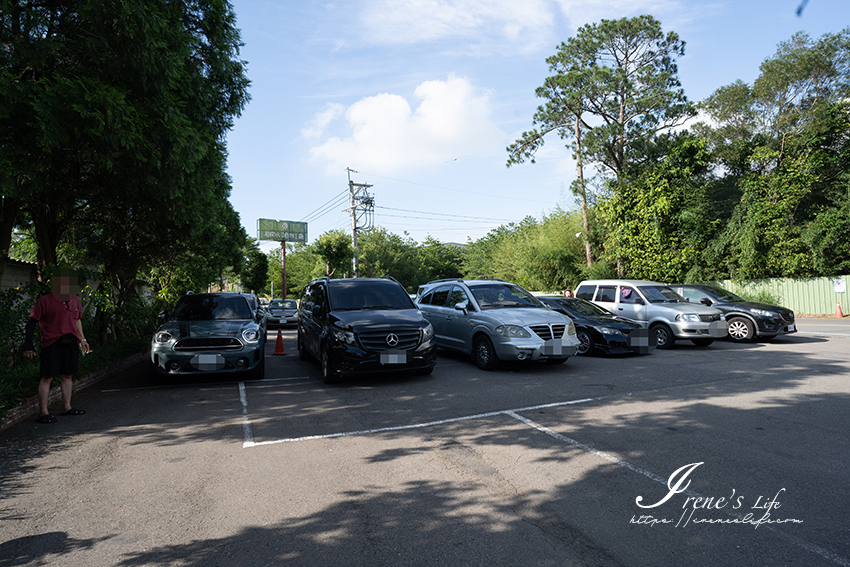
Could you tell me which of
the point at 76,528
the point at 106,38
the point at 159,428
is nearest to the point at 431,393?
the point at 159,428

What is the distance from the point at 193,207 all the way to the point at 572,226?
1120 inches

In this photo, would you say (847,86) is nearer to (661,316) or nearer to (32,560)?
(661,316)

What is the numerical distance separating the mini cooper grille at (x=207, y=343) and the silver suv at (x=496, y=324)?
451 cm

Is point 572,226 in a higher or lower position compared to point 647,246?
higher

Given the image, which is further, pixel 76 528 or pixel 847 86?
pixel 847 86

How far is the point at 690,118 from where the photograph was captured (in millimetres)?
28766

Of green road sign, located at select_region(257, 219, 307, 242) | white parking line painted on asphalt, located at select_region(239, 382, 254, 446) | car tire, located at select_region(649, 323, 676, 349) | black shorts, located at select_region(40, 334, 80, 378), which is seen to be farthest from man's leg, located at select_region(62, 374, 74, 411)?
green road sign, located at select_region(257, 219, 307, 242)

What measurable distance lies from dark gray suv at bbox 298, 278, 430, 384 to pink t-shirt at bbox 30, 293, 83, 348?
12.2 feet

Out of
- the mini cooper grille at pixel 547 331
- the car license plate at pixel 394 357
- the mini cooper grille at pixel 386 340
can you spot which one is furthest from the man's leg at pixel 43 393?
the mini cooper grille at pixel 547 331

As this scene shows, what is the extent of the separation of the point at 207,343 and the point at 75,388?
7.34 feet

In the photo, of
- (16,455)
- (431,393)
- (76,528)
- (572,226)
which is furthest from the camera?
(572,226)

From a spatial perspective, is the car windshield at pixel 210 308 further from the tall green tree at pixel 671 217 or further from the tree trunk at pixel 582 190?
the tall green tree at pixel 671 217

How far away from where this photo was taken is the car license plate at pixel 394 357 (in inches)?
333

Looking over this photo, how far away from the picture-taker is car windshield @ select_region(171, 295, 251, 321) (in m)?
9.96
